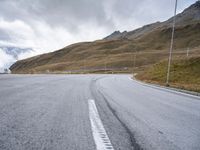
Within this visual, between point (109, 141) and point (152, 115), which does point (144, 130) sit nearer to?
point (109, 141)

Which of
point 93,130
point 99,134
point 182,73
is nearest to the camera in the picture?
point 99,134

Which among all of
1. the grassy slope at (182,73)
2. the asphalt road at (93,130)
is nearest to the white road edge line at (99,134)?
the asphalt road at (93,130)

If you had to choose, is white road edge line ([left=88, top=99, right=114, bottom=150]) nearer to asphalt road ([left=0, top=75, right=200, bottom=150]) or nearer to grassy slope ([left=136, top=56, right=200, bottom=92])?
asphalt road ([left=0, top=75, right=200, bottom=150])

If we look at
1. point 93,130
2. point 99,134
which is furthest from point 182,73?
point 99,134

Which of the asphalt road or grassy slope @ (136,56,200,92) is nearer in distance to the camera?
the asphalt road

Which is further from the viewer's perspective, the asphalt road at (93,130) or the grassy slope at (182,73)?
the grassy slope at (182,73)

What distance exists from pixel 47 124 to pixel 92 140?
59.9 inches

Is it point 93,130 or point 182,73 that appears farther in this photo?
point 182,73

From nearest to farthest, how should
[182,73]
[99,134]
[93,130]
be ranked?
[99,134] < [93,130] < [182,73]

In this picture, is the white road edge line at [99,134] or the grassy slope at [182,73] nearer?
the white road edge line at [99,134]

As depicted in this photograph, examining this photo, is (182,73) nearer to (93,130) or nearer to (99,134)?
(93,130)

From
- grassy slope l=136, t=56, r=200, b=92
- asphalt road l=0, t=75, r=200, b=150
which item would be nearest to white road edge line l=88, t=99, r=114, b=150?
asphalt road l=0, t=75, r=200, b=150

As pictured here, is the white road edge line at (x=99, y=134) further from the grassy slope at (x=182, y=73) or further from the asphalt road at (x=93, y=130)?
the grassy slope at (x=182, y=73)

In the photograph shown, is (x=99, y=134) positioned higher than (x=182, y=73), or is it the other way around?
(x=99, y=134)
